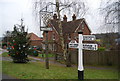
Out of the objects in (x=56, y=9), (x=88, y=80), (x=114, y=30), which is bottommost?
(x=88, y=80)

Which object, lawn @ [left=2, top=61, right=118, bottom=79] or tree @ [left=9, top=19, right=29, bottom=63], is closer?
lawn @ [left=2, top=61, right=118, bottom=79]

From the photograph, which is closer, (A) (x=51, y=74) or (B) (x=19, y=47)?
(A) (x=51, y=74)

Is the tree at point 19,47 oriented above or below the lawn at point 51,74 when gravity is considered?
above

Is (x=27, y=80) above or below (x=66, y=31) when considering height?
below

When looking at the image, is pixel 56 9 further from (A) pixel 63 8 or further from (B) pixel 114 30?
(B) pixel 114 30

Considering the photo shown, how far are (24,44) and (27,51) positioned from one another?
75 centimetres

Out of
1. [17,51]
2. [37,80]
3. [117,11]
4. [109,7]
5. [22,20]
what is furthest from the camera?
[22,20]

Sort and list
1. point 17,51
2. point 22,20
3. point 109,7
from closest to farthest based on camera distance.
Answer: point 109,7 → point 17,51 → point 22,20

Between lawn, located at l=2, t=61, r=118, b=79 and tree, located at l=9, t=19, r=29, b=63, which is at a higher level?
tree, located at l=9, t=19, r=29, b=63

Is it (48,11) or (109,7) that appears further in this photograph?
(48,11)

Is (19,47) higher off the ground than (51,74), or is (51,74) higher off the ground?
(19,47)

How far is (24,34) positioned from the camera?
640 inches

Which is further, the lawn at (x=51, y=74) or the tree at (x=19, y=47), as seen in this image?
the tree at (x=19, y=47)

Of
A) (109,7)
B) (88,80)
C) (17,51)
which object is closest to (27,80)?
(88,80)
